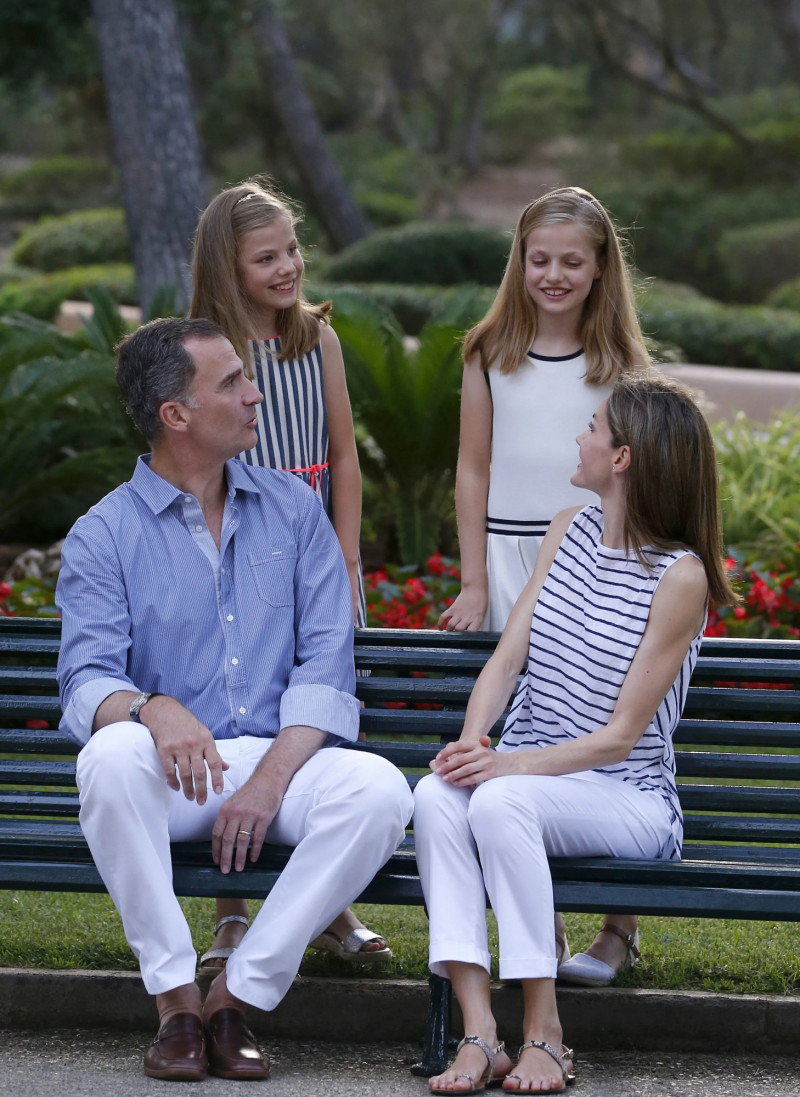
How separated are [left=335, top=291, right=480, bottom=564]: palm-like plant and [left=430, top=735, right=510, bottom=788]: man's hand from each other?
390cm

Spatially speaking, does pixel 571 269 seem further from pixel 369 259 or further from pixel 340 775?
pixel 369 259

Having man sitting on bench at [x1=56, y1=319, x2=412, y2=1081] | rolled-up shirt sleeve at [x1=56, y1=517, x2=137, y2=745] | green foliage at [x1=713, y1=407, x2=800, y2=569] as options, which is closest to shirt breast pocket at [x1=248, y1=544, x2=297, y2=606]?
man sitting on bench at [x1=56, y1=319, x2=412, y2=1081]

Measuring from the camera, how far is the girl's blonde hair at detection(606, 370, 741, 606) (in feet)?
10.0

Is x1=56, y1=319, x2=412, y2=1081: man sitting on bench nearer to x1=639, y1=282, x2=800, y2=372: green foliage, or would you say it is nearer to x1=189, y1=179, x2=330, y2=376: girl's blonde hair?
x1=189, y1=179, x2=330, y2=376: girl's blonde hair

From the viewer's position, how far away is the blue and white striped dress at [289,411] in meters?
3.75

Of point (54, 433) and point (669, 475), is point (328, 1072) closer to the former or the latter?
point (669, 475)

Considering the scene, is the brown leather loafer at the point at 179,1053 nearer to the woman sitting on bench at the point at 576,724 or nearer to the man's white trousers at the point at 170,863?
the man's white trousers at the point at 170,863

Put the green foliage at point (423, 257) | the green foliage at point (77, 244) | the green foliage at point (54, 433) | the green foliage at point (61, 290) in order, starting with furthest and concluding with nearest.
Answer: the green foliage at point (77, 244), the green foliage at point (423, 257), the green foliage at point (61, 290), the green foliage at point (54, 433)

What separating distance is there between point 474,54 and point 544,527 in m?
32.2

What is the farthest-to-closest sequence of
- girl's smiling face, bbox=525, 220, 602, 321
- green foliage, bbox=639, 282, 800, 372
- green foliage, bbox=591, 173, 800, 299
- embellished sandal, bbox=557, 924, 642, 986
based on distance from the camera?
green foliage, bbox=591, 173, 800, 299, green foliage, bbox=639, 282, 800, 372, girl's smiling face, bbox=525, 220, 602, 321, embellished sandal, bbox=557, 924, 642, 986

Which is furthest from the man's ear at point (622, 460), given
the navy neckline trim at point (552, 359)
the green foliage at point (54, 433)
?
the green foliage at point (54, 433)

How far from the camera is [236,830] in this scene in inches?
114

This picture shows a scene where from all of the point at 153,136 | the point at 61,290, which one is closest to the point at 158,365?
the point at 153,136

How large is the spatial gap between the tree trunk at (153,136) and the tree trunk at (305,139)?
9622 millimetres
